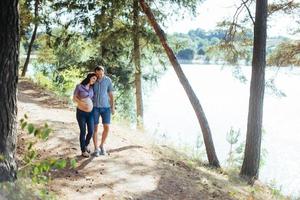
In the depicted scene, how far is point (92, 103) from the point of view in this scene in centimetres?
872

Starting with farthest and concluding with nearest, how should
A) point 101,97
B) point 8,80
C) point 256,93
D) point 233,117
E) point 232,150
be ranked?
point 233,117 → point 232,150 → point 256,93 → point 101,97 → point 8,80

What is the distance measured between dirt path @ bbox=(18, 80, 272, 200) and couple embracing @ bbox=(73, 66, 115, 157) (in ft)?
1.57

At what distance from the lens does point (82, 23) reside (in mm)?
15367

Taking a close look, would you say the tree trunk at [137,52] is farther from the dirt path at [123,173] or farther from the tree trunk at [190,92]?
the dirt path at [123,173]

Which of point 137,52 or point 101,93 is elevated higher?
point 137,52

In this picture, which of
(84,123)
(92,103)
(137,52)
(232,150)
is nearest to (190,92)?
(92,103)

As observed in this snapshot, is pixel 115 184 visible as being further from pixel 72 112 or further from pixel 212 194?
pixel 72 112

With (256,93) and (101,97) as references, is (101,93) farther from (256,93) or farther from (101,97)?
(256,93)

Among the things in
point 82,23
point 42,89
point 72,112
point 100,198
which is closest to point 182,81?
point 72,112

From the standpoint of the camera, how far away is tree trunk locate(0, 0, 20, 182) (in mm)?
5645

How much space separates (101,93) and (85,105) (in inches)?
19.1

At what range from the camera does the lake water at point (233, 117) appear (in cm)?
2789

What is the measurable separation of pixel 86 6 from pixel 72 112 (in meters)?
3.52

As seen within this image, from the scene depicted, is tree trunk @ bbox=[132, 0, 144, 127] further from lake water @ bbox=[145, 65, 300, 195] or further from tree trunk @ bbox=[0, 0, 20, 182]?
tree trunk @ bbox=[0, 0, 20, 182]
